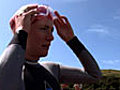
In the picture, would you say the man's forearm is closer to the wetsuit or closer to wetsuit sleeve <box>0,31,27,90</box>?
the wetsuit

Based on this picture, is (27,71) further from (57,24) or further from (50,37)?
(57,24)

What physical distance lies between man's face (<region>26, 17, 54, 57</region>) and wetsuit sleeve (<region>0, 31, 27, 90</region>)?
0.36m

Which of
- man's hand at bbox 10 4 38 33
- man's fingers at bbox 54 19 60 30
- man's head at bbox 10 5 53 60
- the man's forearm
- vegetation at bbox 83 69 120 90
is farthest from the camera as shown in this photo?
vegetation at bbox 83 69 120 90

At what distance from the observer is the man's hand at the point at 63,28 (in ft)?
9.45

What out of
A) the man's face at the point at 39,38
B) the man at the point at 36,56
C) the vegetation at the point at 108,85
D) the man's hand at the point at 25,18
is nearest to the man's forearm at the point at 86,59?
the man at the point at 36,56

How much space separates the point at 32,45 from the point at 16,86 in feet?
2.11

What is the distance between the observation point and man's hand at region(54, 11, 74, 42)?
2881 millimetres

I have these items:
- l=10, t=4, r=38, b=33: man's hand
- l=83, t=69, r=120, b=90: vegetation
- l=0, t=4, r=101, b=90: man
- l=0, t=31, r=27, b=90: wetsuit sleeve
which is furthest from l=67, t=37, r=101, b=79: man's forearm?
l=83, t=69, r=120, b=90: vegetation

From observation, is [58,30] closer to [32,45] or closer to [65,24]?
[65,24]

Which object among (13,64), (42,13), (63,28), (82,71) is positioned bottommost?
(82,71)

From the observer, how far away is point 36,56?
8.36ft

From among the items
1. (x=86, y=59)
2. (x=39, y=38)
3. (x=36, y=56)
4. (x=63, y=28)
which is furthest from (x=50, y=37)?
(x=86, y=59)

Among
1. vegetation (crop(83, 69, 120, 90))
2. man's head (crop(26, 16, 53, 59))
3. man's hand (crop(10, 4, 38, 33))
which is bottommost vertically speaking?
vegetation (crop(83, 69, 120, 90))

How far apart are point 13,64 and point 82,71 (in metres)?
1.09
